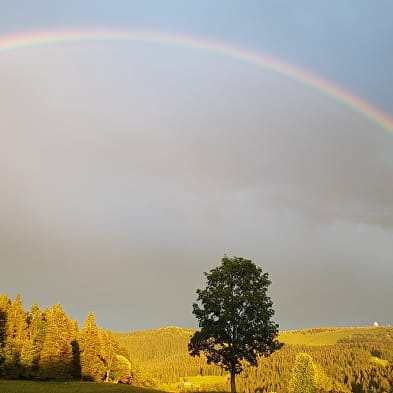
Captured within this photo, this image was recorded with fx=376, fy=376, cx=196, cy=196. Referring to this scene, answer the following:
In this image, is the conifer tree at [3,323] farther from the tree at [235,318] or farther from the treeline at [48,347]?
the tree at [235,318]

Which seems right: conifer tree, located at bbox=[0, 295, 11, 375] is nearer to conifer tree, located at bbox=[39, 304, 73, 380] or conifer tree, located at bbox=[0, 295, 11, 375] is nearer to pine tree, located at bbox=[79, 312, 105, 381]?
conifer tree, located at bbox=[39, 304, 73, 380]

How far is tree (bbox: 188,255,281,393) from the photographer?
37844 millimetres

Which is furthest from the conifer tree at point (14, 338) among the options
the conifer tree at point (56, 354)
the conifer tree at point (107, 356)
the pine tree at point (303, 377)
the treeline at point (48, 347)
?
the pine tree at point (303, 377)

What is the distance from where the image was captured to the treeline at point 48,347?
7850 centimetres

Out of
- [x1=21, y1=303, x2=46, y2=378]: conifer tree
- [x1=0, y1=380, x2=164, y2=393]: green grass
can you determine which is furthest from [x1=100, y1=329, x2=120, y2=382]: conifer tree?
[x1=0, y1=380, x2=164, y2=393]: green grass

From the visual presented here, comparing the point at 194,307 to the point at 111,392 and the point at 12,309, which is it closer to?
the point at 111,392

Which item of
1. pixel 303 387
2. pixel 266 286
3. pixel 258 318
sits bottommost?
pixel 303 387

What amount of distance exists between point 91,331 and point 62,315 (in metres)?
12.4

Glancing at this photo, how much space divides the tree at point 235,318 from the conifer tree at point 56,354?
49.6m

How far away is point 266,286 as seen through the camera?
40406 mm

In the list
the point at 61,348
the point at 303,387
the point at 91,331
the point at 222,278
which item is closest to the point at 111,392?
the point at 222,278

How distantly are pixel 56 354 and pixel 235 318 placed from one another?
5675 centimetres

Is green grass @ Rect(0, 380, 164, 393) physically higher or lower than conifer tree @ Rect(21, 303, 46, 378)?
lower

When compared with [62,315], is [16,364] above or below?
below
